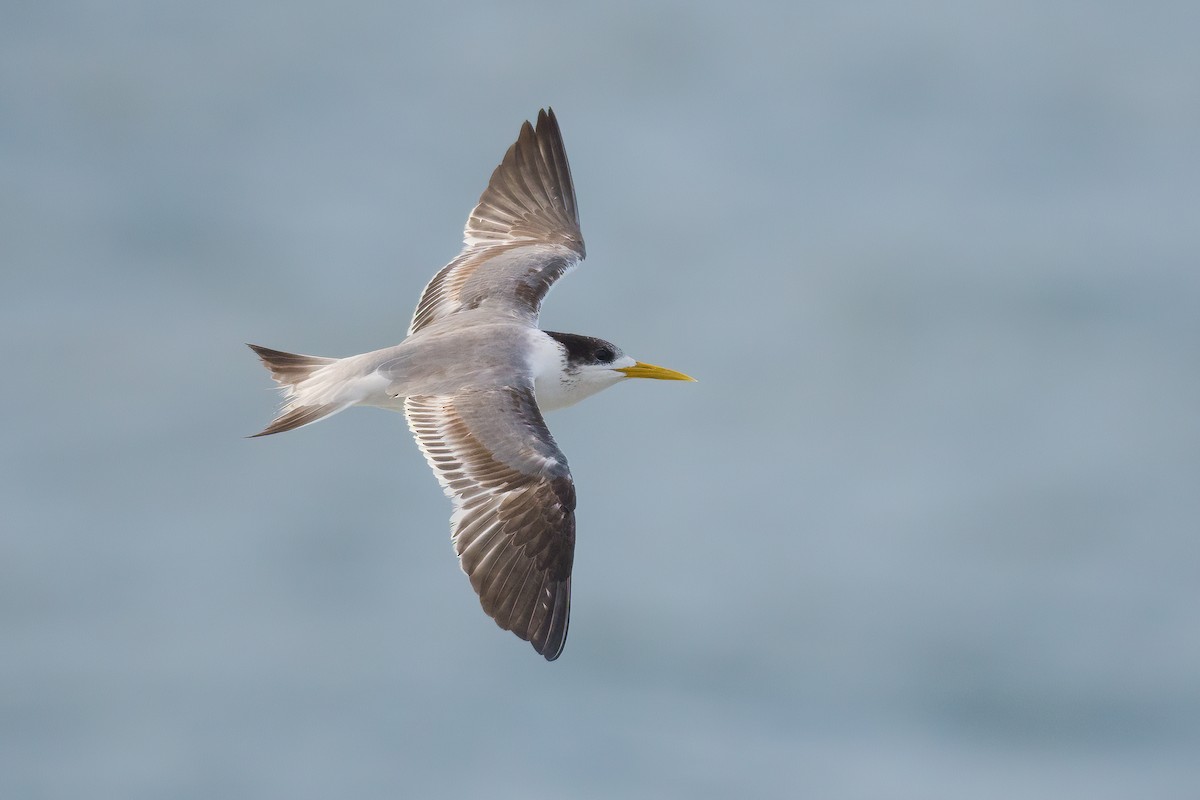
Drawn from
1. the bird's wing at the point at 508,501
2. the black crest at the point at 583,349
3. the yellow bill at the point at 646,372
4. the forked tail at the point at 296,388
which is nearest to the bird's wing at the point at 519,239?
the black crest at the point at 583,349

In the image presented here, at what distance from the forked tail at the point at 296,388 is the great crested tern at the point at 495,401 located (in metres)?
0.01

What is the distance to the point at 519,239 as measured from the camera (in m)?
13.2

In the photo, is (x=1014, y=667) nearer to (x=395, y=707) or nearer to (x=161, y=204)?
(x=395, y=707)

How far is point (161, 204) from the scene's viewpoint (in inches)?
1022

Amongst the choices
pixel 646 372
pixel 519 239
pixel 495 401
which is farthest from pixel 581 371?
pixel 519 239

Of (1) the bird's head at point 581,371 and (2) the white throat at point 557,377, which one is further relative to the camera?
(1) the bird's head at point 581,371

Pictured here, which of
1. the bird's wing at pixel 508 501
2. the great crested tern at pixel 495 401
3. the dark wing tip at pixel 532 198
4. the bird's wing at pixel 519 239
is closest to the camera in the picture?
the bird's wing at pixel 508 501

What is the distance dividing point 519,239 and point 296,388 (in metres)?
2.76

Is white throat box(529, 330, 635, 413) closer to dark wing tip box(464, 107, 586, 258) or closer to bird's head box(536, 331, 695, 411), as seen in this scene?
bird's head box(536, 331, 695, 411)

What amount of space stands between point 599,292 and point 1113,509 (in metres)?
6.63

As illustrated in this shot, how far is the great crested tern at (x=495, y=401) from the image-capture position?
31.9ft

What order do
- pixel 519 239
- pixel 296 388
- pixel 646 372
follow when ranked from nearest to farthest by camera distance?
pixel 296 388 < pixel 646 372 < pixel 519 239

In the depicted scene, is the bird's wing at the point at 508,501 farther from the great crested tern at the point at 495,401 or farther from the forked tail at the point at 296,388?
the forked tail at the point at 296,388

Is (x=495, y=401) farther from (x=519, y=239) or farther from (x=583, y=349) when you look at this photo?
(x=519, y=239)
